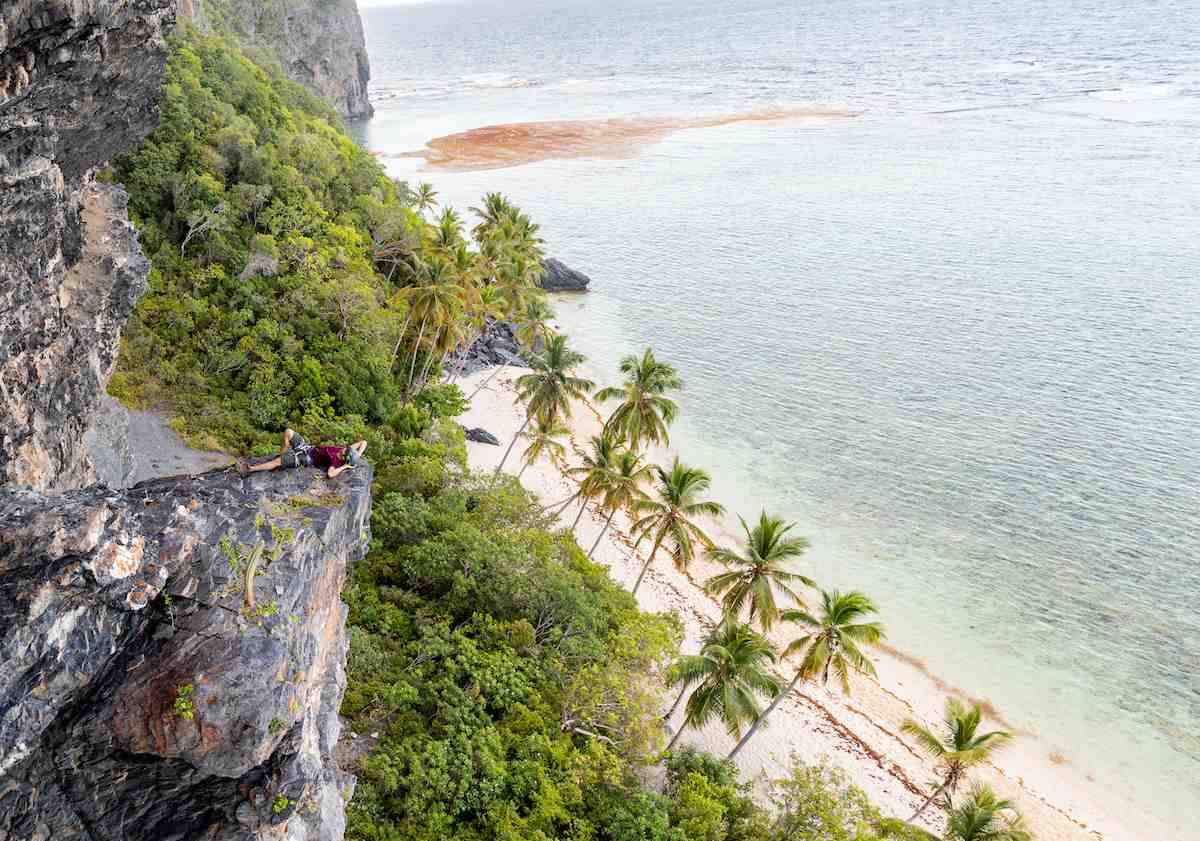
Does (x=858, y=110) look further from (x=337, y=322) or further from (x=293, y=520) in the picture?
(x=293, y=520)

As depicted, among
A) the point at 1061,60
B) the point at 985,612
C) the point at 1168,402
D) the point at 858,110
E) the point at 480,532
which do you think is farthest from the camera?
the point at 1061,60

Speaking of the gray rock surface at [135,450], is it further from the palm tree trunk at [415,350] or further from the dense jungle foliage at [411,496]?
the palm tree trunk at [415,350]

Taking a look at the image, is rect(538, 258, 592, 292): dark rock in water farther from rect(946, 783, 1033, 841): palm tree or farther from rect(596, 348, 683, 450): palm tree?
rect(946, 783, 1033, 841): palm tree

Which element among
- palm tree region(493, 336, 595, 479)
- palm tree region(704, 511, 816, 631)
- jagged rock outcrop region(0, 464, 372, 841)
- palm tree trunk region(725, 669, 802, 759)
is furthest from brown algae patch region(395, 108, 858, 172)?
jagged rock outcrop region(0, 464, 372, 841)

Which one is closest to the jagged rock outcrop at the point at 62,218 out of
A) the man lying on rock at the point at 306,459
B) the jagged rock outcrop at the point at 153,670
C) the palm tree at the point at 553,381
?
the man lying on rock at the point at 306,459

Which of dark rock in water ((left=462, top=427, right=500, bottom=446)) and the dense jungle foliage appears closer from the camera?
the dense jungle foliage

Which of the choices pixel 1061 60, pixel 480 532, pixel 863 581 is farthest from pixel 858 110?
pixel 480 532
